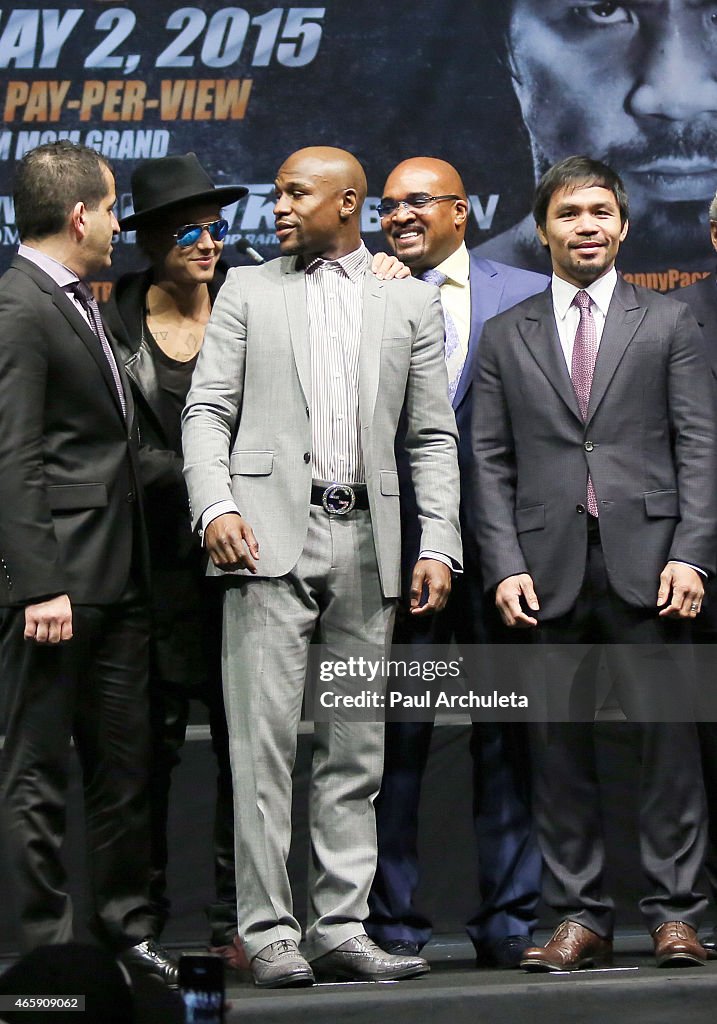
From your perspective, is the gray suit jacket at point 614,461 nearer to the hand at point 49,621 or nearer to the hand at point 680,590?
the hand at point 680,590

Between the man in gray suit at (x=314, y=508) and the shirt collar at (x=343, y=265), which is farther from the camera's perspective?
the shirt collar at (x=343, y=265)

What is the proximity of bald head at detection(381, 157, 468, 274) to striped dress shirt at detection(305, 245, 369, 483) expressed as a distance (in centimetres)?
38

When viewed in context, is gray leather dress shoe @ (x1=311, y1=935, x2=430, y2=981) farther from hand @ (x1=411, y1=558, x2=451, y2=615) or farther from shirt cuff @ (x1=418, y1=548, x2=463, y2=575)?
shirt cuff @ (x1=418, y1=548, x2=463, y2=575)

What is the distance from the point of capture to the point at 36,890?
3.07 meters

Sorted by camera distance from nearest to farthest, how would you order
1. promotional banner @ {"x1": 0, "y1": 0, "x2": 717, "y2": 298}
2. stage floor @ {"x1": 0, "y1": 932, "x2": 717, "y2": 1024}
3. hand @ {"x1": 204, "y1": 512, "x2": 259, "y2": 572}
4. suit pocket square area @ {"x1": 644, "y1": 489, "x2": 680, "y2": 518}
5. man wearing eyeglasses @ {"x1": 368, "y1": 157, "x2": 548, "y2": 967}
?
stage floor @ {"x1": 0, "y1": 932, "x2": 717, "y2": 1024}, hand @ {"x1": 204, "y1": 512, "x2": 259, "y2": 572}, suit pocket square area @ {"x1": 644, "y1": 489, "x2": 680, "y2": 518}, man wearing eyeglasses @ {"x1": 368, "y1": 157, "x2": 548, "y2": 967}, promotional banner @ {"x1": 0, "y1": 0, "x2": 717, "y2": 298}

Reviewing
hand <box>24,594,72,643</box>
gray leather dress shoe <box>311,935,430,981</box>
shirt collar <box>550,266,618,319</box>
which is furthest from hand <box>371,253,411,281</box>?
gray leather dress shoe <box>311,935,430,981</box>

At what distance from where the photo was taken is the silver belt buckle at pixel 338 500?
3.29 metres

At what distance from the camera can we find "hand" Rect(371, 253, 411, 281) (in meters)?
3.43

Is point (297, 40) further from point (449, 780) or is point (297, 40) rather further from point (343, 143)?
point (449, 780)

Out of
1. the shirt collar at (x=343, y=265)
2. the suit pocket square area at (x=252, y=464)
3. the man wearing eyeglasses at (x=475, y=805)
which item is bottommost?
the man wearing eyeglasses at (x=475, y=805)

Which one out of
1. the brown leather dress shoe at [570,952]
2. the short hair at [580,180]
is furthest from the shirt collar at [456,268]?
the brown leather dress shoe at [570,952]

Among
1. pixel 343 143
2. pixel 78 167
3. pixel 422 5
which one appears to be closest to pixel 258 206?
pixel 343 143

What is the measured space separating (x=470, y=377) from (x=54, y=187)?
1076 millimetres

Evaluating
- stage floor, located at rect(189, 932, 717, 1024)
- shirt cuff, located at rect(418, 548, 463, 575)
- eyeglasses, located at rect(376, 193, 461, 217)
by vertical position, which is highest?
eyeglasses, located at rect(376, 193, 461, 217)
